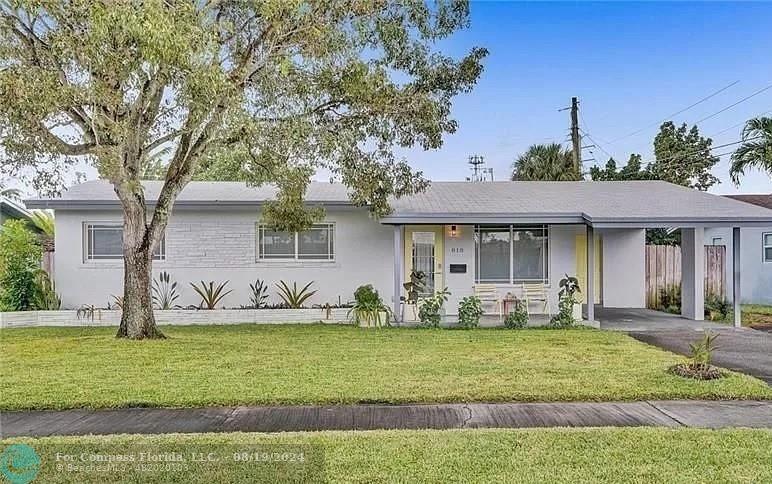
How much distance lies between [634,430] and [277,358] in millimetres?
5305

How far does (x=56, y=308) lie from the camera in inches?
538

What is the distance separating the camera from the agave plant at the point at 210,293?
1381cm

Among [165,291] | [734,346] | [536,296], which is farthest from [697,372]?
[165,291]

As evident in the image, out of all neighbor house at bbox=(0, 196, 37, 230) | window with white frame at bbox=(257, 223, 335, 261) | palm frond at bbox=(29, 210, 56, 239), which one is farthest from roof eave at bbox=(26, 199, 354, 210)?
neighbor house at bbox=(0, 196, 37, 230)

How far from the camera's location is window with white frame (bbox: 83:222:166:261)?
1402 centimetres

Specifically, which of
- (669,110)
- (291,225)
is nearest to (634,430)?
(291,225)

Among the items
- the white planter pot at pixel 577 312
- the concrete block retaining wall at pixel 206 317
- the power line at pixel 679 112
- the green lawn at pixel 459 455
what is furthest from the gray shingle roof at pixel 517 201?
the green lawn at pixel 459 455

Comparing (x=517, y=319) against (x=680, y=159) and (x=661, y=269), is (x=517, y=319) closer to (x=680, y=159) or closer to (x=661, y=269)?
(x=661, y=269)

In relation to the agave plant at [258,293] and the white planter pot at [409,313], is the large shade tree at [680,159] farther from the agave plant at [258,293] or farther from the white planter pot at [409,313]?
the agave plant at [258,293]

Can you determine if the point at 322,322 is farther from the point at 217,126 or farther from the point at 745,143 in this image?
the point at 745,143

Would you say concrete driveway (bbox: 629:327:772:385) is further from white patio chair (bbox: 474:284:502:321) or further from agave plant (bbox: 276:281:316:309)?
agave plant (bbox: 276:281:316:309)

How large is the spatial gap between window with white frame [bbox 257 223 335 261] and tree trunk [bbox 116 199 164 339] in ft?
11.9

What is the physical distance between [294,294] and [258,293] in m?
0.90

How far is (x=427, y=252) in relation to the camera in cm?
1408
